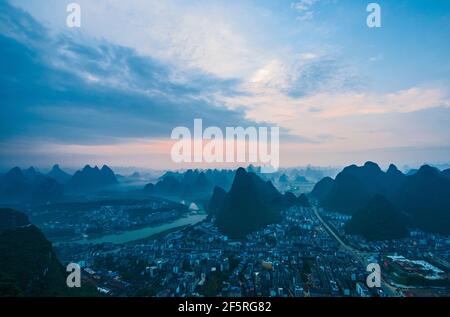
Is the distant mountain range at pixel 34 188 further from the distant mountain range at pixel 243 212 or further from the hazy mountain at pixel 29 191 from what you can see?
the distant mountain range at pixel 243 212

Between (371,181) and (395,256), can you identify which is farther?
(371,181)

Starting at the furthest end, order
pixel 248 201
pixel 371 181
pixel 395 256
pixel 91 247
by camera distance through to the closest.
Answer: pixel 371 181 < pixel 248 201 < pixel 91 247 < pixel 395 256

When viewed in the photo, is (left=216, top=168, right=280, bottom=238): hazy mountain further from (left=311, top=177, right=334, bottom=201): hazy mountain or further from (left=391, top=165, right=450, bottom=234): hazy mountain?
(left=311, top=177, right=334, bottom=201): hazy mountain

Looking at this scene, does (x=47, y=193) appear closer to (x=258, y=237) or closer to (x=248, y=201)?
(x=248, y=201)

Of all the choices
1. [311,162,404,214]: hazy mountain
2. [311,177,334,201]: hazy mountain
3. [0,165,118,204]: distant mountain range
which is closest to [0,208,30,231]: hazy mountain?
[0,165,118,204]: distant mountain range

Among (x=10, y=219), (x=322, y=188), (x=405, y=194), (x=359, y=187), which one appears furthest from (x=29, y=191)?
(x=405, y=194)
